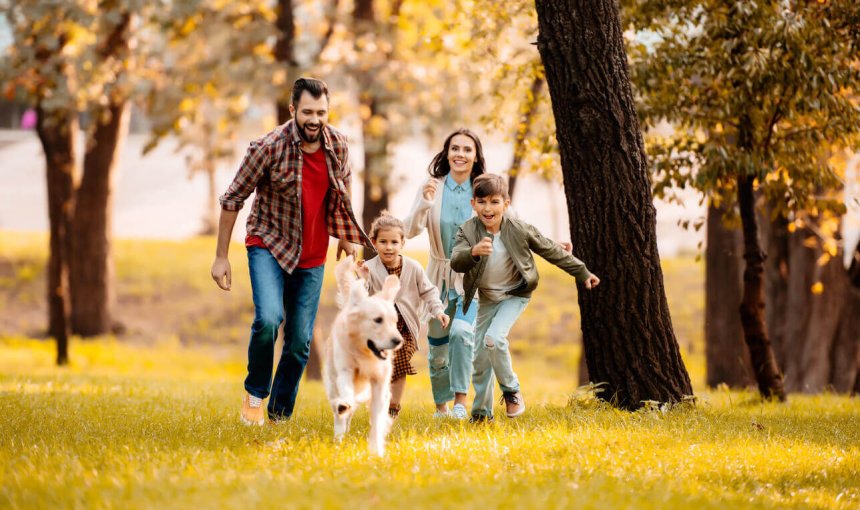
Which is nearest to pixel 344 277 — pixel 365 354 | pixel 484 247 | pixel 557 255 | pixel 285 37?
pixel 365 354

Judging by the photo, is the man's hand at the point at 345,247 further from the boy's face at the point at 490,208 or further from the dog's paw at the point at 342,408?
the dog's paw at the point at 342,408

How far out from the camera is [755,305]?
10.4m

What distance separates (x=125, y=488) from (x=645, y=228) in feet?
15.2

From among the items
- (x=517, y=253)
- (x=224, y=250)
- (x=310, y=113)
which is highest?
(x=310, y=113)

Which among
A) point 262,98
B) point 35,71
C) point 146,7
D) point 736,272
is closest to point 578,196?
point 736,272

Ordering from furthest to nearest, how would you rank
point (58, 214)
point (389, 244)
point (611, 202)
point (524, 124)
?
point (58, 214), point (524, 124), point (611, 202), point (389, 244)

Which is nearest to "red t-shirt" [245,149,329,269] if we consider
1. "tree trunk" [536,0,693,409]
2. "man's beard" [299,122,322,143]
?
"man's beard" [299,122,322,143]

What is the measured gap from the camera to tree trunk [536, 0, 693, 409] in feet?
25.7

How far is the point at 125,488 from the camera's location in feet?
15.4

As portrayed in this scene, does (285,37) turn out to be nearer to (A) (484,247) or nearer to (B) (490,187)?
(B) (490,187)

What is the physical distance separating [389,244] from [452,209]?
0.90 m

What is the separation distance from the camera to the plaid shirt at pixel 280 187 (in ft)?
22.5

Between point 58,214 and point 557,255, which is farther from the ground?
point 58,214

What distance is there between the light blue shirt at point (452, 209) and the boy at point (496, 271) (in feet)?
2.45
